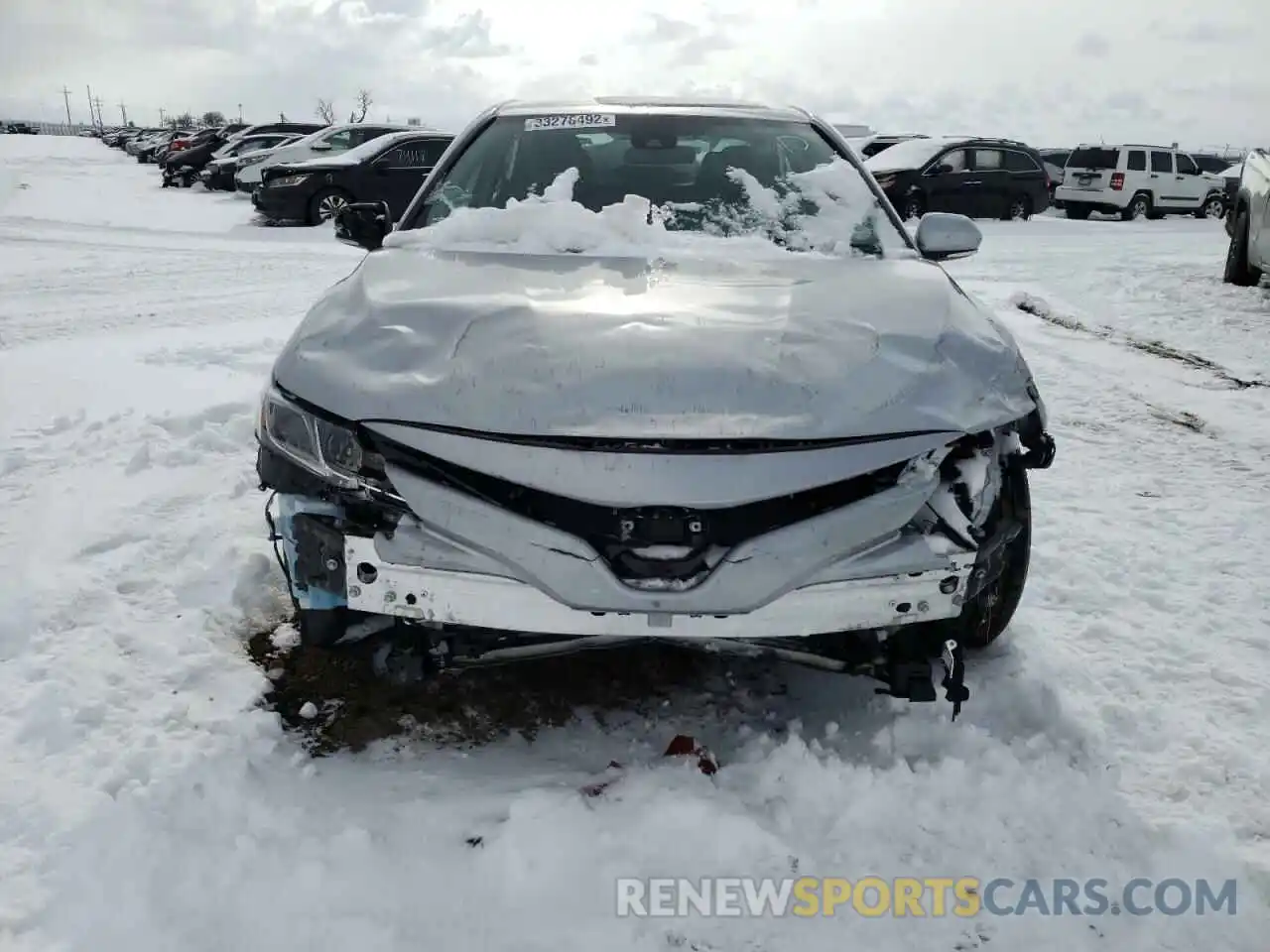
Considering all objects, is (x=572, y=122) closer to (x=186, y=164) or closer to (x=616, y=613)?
(x=616, y=613)

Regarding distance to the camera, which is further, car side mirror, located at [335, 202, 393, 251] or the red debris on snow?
car side mirror, located at [335, 202, 393, 251]

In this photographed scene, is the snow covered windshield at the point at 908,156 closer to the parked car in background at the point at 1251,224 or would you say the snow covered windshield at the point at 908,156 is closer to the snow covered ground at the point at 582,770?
the parked car in background at the point at 1251,224

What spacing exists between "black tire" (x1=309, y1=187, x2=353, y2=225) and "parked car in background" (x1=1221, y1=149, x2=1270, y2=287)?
35.8 ft

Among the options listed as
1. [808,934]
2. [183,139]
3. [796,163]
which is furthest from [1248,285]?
[183,139]

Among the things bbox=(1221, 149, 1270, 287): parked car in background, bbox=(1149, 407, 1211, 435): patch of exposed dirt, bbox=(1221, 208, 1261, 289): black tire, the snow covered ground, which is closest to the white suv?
bbox=(1221, 149, 1270, 287): parked car in background

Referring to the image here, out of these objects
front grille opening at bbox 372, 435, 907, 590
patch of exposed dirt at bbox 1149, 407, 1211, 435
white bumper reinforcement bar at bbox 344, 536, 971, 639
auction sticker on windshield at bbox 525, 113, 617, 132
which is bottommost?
patch of exposed dirt at bbox 1149, 407, 1211, 435

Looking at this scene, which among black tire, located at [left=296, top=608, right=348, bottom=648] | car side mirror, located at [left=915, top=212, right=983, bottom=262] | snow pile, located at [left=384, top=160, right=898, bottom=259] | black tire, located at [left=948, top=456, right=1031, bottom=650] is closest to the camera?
black tire, located at [left=296, top=608, right=348, bottom=648]

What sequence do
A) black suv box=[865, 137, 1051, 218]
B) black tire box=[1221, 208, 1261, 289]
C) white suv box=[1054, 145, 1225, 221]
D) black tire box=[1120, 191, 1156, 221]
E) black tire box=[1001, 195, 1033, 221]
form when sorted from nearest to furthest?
black tire box=[1221, 208, 1261, 289] < black suv box=[865, 137, 1051, 218] < black tire box=[1001, 195, 1033, 221] < white suv box=[1054, 145, 1225, 221] < black tire box=[1120, 191, 1156, 221]

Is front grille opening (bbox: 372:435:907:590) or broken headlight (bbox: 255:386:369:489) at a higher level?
broken headlight (bbox: 255:386:369:489)

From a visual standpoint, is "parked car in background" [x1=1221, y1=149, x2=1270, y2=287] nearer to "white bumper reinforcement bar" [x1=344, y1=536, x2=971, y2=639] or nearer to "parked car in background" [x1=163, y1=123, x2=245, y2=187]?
"white bumper reinforcement bar" [x1=344, y1=536, x2=971, y2=639]

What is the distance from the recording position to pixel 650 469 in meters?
2.00

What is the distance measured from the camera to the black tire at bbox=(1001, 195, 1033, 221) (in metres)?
16.7

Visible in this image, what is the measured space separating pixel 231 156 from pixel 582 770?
76.7ft

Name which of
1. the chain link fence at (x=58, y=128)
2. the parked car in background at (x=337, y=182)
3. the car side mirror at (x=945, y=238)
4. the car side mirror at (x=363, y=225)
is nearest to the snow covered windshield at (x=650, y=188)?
the car side mirror at (x=945, y=238)
